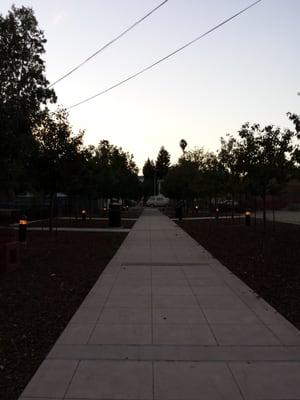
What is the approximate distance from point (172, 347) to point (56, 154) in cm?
1660

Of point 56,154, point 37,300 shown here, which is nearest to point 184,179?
point 56,154

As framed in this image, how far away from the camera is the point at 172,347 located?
19.2 feet

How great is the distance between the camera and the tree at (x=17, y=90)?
46.3ft

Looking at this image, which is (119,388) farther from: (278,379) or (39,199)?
(39,199)

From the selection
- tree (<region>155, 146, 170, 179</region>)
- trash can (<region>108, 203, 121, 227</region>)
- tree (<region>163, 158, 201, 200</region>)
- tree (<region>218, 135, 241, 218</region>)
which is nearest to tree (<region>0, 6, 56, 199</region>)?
trash can (<region>108, 203, 121, 227</region>)

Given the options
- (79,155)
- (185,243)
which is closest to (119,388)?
(185,243)

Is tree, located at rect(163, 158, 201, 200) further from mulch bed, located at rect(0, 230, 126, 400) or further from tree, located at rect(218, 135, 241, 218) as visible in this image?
mulch bed, located at rect(0, 230, 126, 400)

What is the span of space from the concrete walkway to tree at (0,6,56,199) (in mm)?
5655

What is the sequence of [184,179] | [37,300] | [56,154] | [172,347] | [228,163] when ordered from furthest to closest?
[184,179]
[228,163]
[56,154]
[37,300]
[172,347]

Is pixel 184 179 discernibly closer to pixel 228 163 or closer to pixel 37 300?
pixel 228 163

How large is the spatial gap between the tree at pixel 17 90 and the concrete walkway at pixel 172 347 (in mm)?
5655

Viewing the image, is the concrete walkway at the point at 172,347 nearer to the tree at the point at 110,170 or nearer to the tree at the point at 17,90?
the tree at the point at 17,90

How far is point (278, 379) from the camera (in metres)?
4.80

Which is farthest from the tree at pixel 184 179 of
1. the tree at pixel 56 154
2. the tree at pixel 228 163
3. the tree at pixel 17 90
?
the tree at pixel 17 90
